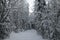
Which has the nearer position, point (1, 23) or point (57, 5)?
point (57, 5)

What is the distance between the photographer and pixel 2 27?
13133mm

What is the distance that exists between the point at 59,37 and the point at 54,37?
100 cm

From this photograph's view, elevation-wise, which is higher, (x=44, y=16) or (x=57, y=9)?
(x=57, y=9)

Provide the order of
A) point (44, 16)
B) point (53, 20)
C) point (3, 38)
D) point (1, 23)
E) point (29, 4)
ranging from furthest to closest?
point (29, 4), point (44, 16), point (3, 38), point (1, 23), point (53, 20)

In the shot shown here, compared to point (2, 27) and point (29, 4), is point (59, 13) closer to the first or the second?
point (2, 27)

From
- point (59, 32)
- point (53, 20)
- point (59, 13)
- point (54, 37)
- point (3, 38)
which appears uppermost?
point (59, 13)

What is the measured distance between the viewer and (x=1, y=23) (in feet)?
41.7

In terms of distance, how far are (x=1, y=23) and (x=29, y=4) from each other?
39255 millimetres

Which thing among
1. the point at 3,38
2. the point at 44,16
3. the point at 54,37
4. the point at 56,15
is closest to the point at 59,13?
the point at 56,15

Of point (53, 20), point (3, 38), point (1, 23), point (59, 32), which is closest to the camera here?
point (59, 32)

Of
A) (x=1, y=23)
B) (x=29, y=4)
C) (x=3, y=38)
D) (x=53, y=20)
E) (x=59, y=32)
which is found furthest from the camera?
(x=29, y=4)

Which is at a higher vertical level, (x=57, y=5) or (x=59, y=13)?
(x=57, y=5)

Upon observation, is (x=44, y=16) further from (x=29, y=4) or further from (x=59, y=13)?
(x=29, y=4)

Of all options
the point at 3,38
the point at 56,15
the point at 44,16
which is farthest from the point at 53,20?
the point at 3,38
